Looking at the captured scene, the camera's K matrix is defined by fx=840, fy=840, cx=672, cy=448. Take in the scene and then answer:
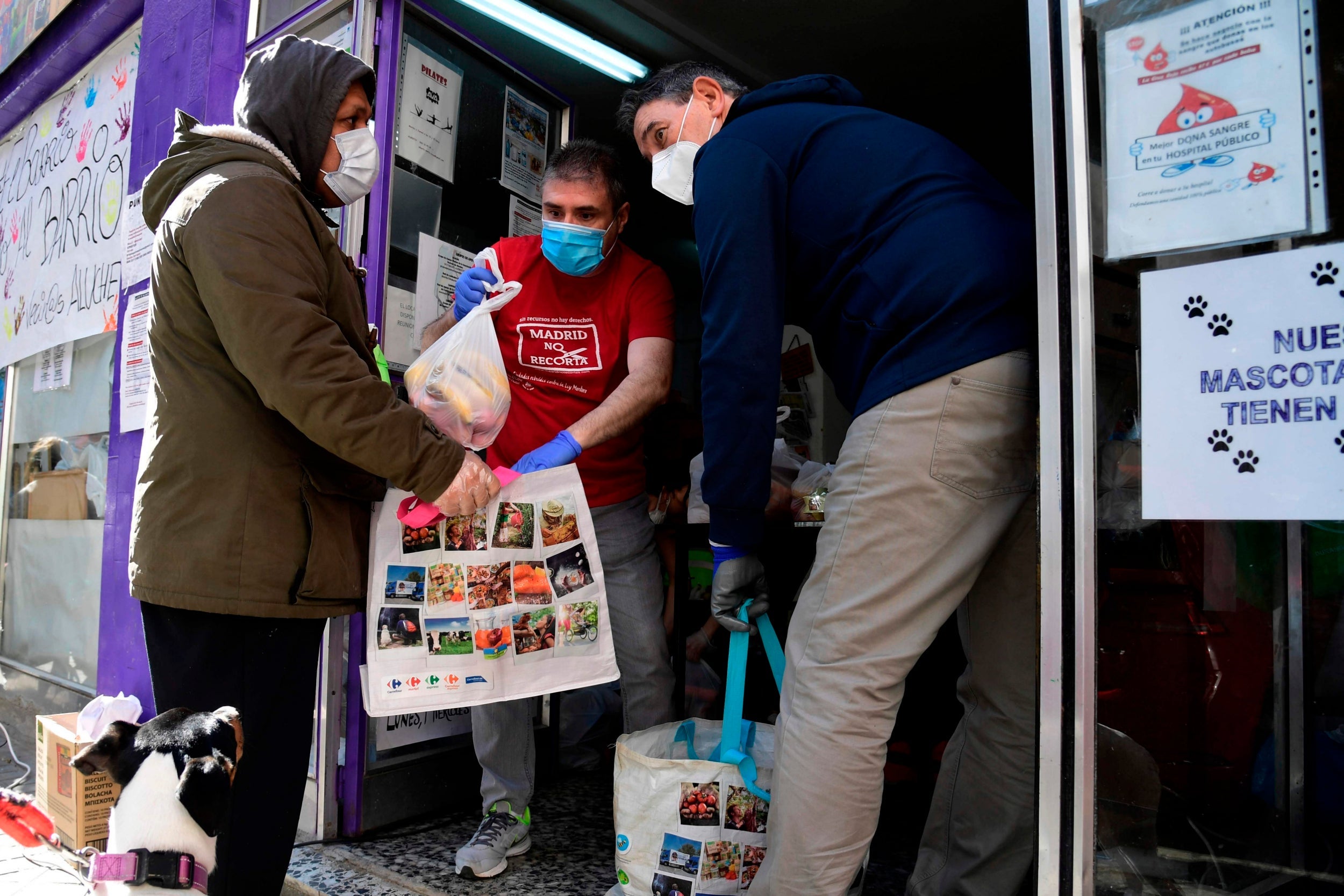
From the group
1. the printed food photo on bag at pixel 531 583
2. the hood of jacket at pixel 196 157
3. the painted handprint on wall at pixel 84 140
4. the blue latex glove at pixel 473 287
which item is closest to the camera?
the hood of jacket at pixel 196 157

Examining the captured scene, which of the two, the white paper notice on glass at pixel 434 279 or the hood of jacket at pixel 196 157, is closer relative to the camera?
the hood of jacket at pixel 196 157

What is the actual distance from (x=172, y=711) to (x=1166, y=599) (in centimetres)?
192

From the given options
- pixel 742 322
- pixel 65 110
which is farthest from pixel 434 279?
pixel 65 110

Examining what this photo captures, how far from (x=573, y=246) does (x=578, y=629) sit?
1.09 meters

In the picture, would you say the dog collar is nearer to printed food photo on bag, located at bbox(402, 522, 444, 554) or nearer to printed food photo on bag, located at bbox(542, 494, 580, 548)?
printed food photo on bag, located at bbox(402, 522, 444, 554)

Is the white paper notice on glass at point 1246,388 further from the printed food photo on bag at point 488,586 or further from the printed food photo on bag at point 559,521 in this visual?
the printed food photo on bag at point 488,586

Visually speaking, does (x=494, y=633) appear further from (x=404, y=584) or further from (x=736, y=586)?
(x=736, y=586)

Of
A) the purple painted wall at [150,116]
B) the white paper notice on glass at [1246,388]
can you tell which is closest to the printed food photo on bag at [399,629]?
the white paper notice on glass at [1246,388]

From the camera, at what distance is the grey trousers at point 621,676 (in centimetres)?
240

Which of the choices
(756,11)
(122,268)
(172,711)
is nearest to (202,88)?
(122,268)

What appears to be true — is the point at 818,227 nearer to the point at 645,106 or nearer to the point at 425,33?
the point at 645,106

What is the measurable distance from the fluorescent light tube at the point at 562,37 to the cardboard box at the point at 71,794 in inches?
111

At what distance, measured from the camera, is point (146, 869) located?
4.55 feet

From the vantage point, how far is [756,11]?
11.7 ft
